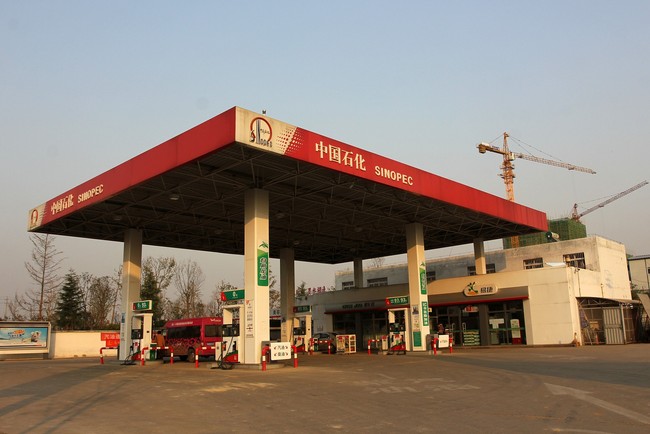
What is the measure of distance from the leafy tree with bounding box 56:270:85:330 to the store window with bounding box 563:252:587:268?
47.7 meters

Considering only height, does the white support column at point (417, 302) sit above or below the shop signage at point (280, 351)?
above

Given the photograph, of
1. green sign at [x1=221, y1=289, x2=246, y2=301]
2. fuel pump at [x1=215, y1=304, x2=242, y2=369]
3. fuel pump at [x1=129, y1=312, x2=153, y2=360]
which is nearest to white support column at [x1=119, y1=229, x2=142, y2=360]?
fuel pump at [x1=129, y1=312, x2=153, y2=360]

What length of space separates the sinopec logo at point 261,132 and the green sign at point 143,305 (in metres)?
13.4

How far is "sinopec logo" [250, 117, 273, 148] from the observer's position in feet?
61.8

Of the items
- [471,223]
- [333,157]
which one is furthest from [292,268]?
[333,157]

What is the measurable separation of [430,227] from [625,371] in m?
20.3

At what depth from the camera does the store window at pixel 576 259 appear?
4343 centimetres

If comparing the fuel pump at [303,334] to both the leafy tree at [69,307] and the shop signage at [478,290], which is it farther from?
the leafy tree at [69,307]

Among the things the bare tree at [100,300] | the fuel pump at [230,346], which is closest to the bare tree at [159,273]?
the bare tree at [100,300]

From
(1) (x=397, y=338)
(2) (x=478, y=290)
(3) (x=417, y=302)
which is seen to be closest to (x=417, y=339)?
(1) (x=397, y=338)

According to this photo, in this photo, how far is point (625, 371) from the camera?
55.4ft

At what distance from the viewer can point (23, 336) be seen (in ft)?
131

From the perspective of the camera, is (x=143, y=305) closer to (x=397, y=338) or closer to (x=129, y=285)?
(x=129, y=285)

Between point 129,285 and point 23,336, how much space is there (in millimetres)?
15786
